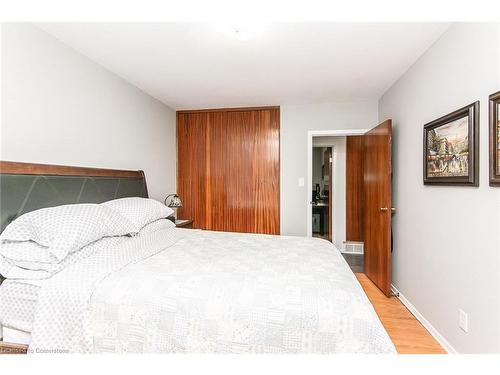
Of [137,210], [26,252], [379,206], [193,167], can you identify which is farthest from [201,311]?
[193,167]

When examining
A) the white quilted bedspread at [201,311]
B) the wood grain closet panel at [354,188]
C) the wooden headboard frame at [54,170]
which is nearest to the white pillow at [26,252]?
the white quilted bedspread at [201,311]

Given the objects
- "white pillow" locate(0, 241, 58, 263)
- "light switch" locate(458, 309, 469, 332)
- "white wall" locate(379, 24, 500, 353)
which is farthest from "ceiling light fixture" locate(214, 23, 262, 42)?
"light switch" locate(458, 309, 469, 332)

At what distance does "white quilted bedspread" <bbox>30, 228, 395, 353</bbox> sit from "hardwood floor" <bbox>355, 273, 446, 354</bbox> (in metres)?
1.07

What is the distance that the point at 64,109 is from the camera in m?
2.04

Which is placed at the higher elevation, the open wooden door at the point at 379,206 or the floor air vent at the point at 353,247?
the open wooden door at the point at 379,206

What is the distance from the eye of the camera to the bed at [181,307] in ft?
3.55

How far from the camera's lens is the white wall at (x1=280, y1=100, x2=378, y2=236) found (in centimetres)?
362

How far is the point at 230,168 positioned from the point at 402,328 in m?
2.75

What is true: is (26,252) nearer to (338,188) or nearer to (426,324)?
(426,324)

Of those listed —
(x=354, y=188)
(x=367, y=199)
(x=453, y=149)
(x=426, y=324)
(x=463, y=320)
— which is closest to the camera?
(x=463, y=320)

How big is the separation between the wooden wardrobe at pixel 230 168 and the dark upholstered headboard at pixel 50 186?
145cm

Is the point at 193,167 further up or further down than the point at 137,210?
further up

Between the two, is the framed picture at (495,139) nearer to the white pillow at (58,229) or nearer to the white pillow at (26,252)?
the white pillow at (58,229)

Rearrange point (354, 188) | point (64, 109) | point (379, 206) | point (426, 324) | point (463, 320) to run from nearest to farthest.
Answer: point (463, 320) < point (64, 109) < point (426, 324) < point (379, 206) < point (354, 188)
